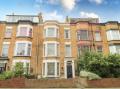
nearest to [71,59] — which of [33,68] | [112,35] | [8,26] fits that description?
[33,68]

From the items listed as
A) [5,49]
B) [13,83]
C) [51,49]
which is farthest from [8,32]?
[13,83]

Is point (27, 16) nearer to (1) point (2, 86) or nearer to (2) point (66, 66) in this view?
(2) point (66, 66)

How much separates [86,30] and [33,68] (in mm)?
12417

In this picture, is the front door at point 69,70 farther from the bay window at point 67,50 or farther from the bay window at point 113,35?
the bay window at point 113,35

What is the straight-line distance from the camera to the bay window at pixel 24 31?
3381 centimetres

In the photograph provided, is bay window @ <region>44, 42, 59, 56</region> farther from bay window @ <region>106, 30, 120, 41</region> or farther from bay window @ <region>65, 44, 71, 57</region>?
bay window @ <region>106, 30, 120, 41</region>

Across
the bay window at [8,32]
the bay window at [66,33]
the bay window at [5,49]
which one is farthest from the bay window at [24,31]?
the bay window at [66,33]

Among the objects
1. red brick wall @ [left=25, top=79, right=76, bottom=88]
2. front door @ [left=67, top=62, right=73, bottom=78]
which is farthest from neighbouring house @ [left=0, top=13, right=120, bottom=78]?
red brick wall @ [left=25, top=79, right=76, bottom=88]

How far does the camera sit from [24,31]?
112 feet

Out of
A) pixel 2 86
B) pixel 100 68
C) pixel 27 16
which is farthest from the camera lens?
pixel 27 16

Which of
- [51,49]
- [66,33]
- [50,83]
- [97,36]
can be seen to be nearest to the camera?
[50,83]

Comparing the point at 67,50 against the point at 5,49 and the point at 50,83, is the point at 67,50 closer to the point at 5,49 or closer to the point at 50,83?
the point at 5,49

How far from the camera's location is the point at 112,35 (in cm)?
3475

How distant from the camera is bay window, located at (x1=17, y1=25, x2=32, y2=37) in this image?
33.8m
